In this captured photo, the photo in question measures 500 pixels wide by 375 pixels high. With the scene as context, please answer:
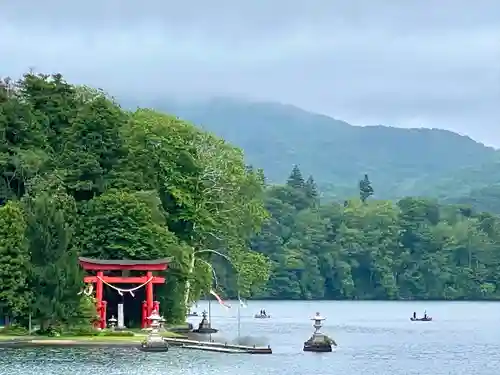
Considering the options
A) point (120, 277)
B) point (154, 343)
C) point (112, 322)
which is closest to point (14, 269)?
point (120, 277)

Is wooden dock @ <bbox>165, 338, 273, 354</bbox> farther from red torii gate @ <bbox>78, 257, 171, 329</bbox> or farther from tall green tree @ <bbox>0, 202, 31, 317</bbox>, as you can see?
tall green tree @ <bbox>0, 202, 31, 317</bbox>

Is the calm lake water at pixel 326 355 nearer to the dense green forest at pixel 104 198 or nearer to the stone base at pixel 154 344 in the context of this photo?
the stone base at pixel 154 344

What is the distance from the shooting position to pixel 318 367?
62594mm

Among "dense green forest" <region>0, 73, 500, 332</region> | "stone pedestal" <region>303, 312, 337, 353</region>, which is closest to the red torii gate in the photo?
"dense green forest" <region>0, 73, 500, 332</region>

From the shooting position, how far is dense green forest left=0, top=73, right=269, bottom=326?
68.2 m

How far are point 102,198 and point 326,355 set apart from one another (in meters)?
16.2

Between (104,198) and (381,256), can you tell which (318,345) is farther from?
(381,256)

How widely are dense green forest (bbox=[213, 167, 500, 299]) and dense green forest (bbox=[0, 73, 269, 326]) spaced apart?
304ft

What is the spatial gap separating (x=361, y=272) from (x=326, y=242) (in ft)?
23.9

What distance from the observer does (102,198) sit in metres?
75.9

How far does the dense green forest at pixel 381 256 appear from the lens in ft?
598

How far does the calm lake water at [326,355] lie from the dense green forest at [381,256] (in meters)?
47.7

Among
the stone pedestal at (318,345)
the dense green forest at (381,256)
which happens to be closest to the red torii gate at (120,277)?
the stone pedestal at (318,345)

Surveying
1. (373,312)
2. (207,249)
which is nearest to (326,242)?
(373,312)
